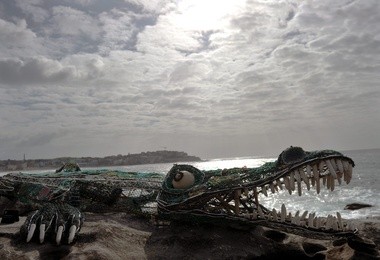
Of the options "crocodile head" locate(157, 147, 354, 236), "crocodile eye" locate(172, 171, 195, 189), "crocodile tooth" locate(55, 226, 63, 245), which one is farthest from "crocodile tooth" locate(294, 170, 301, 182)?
"crocodile tooth" locate(55, 226, 63, 245)

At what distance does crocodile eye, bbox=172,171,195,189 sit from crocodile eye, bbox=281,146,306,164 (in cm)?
188

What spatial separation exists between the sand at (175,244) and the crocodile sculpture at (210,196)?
0.23 meters

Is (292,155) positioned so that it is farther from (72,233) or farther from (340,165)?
(72,233)

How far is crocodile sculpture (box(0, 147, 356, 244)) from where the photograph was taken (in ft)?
19.5

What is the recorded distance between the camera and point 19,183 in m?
9.51

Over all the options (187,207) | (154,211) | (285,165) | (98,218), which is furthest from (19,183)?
(285,165)

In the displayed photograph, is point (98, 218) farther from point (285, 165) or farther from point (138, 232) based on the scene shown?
point (285, 165)

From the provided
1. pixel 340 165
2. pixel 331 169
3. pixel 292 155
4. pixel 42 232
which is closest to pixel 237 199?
pixel 292 155

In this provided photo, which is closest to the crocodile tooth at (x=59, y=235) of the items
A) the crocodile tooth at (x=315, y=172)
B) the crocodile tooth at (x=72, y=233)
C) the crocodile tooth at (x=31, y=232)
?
the crocodile tooth at (x=72, y=233)

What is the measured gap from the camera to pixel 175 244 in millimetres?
6051

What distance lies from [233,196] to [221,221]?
53 centimetres

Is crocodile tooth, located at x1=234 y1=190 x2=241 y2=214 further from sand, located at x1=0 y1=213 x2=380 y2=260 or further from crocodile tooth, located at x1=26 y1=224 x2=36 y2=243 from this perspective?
crocodile tooth, located at x1=26 y1=224 x2=36 y2=243

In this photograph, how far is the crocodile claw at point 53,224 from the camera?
567 centimetres

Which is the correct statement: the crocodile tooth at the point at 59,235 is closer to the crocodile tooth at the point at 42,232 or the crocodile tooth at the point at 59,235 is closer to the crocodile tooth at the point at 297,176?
the crocodile tooth at the point at 42,232
